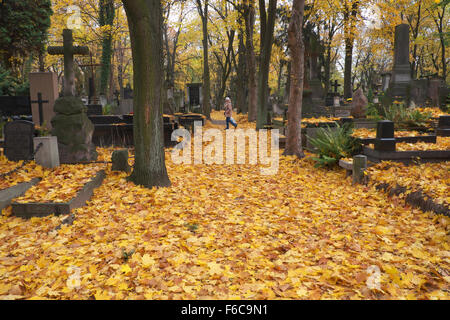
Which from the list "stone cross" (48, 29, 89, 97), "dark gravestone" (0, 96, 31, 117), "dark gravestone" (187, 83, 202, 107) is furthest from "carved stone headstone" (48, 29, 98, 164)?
"dark gravestone" (187, 83, 202, 107)

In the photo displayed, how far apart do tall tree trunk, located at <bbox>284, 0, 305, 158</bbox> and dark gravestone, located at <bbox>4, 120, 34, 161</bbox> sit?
21.8ft

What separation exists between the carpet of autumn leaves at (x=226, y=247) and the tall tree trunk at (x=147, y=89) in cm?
40

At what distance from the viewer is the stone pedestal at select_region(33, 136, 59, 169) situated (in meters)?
6.64

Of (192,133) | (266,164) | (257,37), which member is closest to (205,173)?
(266,164)

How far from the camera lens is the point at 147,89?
19.5 ft

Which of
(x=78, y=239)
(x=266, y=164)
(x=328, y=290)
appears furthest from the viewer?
(x=266, y=164)

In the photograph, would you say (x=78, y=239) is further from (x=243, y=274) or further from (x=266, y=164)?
(x=266, y=164)

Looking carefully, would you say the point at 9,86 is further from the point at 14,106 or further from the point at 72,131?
the point at 72,131

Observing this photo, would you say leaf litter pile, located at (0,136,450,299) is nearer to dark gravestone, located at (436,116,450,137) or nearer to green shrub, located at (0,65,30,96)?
dark gravestone, located at (436,116,450,137)

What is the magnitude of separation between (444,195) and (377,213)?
1.01m

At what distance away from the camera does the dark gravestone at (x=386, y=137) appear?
732 centimetres

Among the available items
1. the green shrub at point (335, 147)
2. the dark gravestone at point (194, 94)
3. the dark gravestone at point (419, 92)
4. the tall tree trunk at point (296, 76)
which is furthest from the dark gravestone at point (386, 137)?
the dark gravestone at point (194, 94)

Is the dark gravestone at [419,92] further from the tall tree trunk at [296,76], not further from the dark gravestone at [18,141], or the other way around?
the dark gravestone at [18,141]
